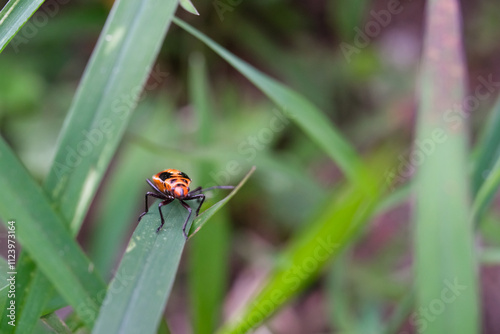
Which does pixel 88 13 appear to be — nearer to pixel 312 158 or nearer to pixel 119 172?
pixel 119 172

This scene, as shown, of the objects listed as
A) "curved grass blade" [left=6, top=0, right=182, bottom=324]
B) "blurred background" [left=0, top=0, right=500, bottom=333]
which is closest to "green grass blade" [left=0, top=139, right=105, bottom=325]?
"curved grass blade" [left=6, top=0, right=182, bottom=324]

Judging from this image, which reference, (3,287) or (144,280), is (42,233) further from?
(144,280)

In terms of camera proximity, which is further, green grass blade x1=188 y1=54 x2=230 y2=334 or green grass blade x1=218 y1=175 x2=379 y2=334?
green grass blade x1=188 y1=54 x2=230 y2=334

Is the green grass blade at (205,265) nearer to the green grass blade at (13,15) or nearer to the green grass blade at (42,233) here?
the green grass blade at (42,233)

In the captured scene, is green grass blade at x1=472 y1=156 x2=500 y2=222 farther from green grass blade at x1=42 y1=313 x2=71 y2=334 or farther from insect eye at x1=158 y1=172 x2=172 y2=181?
green grass blade at x1=42 y1=313 x2=71 y2=334

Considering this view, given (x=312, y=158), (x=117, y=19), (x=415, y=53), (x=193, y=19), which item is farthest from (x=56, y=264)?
(x=415, y=53)

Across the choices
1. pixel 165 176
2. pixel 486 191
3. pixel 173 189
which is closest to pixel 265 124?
pixel 165 176
